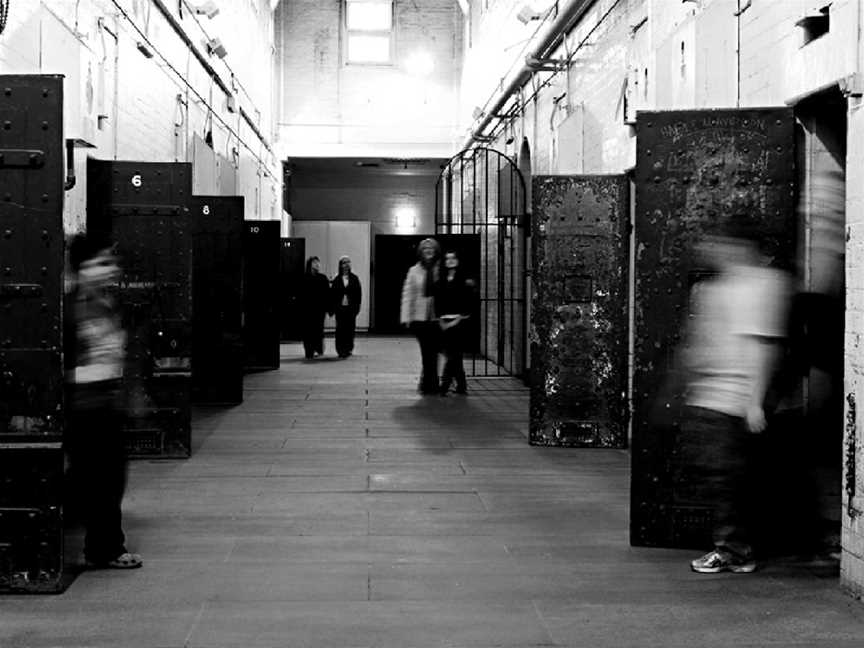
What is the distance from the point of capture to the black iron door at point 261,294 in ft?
45.0

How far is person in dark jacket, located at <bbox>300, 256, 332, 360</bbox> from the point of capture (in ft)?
58.5

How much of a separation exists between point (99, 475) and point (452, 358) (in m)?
7.51

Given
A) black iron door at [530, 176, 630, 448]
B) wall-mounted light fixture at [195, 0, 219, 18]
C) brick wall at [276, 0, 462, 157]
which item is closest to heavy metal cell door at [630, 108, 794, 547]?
black iron door at [530, 176, 630, 448]

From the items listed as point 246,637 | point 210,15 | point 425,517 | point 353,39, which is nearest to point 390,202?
point 353,39

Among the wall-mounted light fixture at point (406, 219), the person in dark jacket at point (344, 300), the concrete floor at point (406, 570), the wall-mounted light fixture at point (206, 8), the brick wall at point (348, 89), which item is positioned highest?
the brick wall at point (348, 89)

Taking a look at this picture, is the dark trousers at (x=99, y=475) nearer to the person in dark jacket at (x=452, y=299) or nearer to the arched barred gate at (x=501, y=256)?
the person in dark jacket at (x=452, y=299)

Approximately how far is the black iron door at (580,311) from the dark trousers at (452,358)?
346 cm

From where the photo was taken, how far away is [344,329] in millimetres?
18234

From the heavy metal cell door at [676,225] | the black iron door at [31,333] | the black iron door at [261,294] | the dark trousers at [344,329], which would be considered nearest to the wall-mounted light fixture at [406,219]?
the dark trousers at [344,329]

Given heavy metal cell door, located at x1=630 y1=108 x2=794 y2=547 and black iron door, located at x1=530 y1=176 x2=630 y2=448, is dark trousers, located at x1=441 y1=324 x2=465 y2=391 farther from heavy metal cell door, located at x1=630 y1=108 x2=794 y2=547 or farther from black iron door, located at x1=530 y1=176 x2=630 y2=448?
heavy metal cell door, located at x1=630 y1=108 x2=794 y2=547

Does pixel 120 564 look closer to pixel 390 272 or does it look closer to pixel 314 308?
pixel 314 308

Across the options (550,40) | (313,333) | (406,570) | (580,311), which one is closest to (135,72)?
(550,40)

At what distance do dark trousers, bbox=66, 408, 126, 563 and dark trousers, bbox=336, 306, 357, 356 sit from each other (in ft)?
42.3

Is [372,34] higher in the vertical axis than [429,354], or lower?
higher
